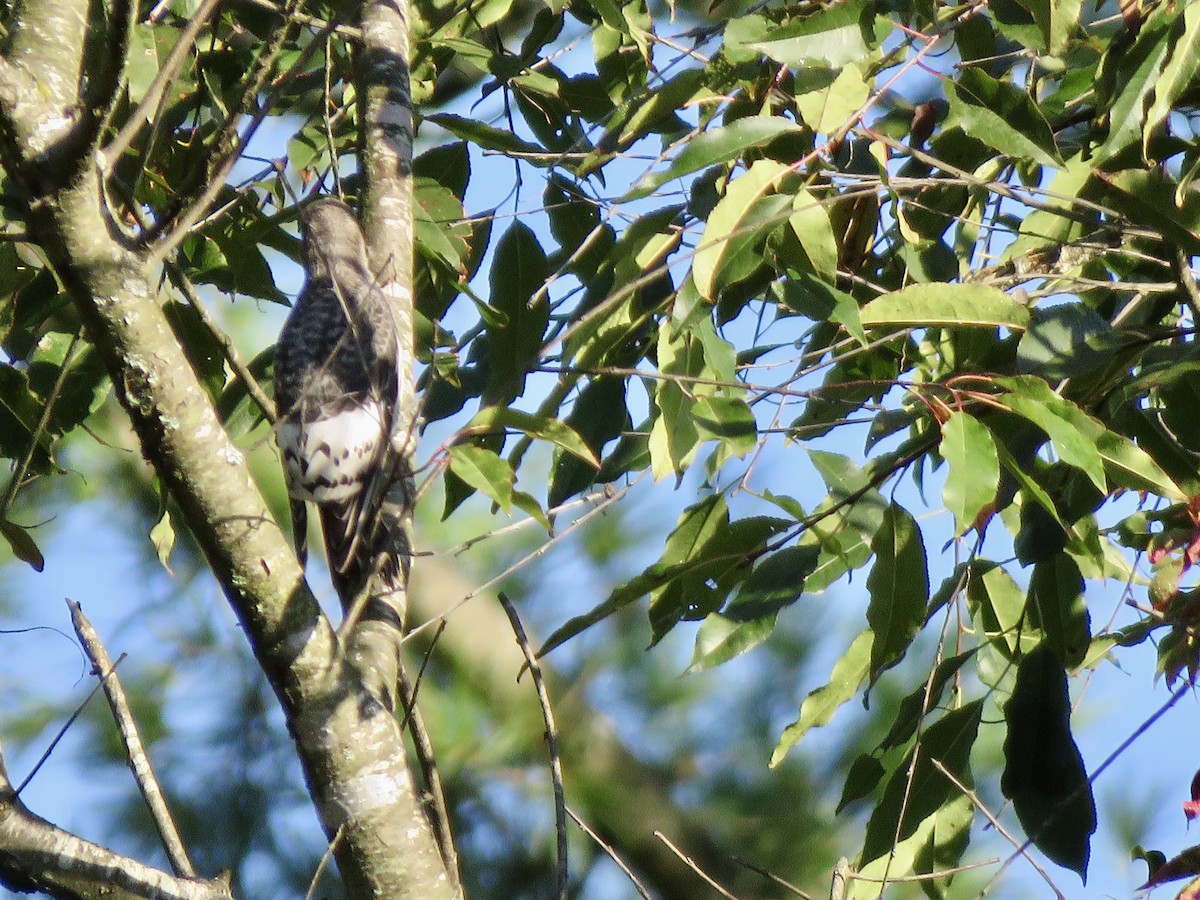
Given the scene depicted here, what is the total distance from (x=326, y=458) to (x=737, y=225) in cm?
115

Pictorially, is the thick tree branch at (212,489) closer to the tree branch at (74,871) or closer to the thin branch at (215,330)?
the tree branch at (74,871)

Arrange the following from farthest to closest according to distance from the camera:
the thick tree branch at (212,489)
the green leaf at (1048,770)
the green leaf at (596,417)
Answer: the green leaf at (596,417) → the green leaf at (1048,770) → the thick tree branch at (212,489)

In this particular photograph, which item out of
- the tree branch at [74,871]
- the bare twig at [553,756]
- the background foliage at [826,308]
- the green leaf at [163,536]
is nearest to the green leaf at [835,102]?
the background foliage at [826,308]

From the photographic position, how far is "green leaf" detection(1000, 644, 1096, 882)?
5.48 ft

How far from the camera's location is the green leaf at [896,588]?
170cm

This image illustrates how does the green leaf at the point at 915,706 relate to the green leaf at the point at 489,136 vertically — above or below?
below

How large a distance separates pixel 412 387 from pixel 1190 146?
3.56ft

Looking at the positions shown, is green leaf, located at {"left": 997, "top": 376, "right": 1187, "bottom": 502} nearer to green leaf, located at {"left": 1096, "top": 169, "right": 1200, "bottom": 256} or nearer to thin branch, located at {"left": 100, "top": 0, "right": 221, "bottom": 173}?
green leaf, located at {"left": 1096, "top": 169, "right": 1200, "bottom": 256}

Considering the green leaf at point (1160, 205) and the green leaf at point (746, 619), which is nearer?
the green leaf at point (1160, 205)

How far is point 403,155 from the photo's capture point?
1898 mm

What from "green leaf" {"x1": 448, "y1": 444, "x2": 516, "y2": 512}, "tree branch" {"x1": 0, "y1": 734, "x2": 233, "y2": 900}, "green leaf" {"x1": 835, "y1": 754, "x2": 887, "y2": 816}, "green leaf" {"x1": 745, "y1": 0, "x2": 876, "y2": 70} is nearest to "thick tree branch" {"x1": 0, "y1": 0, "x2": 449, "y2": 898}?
"tree branch" {"x1": 0, "y1": 734, "x2": 233, "y2": 900}

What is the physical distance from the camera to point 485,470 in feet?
4.50

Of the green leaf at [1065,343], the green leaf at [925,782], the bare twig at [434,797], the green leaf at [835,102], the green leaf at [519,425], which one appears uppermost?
the green leaf at [835,102]

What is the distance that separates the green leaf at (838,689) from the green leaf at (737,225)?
612 millimetres
